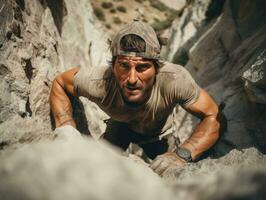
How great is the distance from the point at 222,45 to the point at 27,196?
6.96 m

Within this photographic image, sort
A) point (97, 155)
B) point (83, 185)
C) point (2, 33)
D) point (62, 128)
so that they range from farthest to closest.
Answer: point (62, 128) < point (2, 33) < point (97, 155) < point (83, 185)

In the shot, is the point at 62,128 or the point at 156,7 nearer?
the point at 62,128

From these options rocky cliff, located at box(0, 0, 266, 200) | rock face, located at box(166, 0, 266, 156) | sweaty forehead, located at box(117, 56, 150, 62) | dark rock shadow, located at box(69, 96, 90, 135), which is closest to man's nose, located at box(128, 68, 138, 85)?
sweaty forehead, located at box(117, 56, 150, 62)

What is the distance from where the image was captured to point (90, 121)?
18.3 feet

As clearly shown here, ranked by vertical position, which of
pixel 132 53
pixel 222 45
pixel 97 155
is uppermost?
pixel 97 155

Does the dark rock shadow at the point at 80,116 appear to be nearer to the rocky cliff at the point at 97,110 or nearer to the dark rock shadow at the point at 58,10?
the rocky cliff at the point at 97,110

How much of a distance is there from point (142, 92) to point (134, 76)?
237 millimetres

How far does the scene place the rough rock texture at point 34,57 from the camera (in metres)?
3.61

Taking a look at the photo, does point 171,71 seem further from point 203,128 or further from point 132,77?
point 203,128

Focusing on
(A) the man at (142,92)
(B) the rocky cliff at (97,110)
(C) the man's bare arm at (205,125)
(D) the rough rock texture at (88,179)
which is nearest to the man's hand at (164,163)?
(A) the man at (142,92)

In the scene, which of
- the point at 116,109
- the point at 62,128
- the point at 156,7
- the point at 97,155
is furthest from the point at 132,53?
the point at 156,7

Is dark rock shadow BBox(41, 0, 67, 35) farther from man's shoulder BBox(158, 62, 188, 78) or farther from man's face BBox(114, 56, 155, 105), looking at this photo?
man's shoulder BBox(158, 62, 188, 78)

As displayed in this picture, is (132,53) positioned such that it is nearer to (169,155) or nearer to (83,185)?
(169,155)

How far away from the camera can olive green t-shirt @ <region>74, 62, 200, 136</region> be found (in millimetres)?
4254
